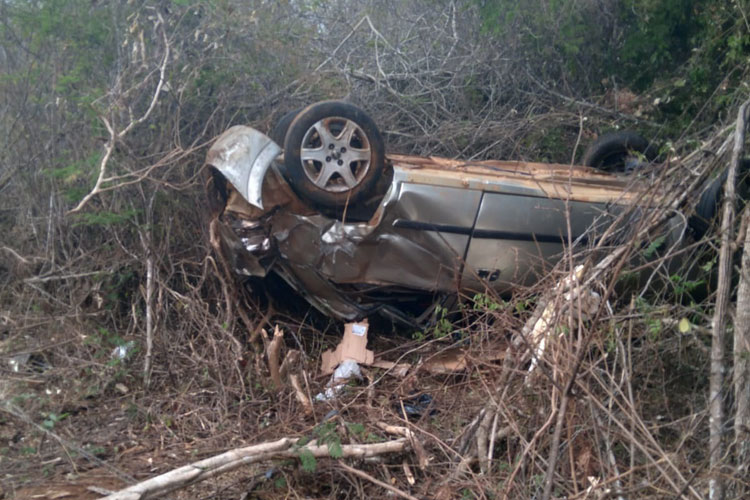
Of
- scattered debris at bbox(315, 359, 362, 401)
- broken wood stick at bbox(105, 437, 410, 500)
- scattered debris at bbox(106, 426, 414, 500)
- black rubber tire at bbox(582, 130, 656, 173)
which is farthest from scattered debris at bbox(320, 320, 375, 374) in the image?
black rubber tire at bbox(582, 130, 656, 173)

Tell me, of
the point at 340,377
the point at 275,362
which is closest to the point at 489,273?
the point at 340,377

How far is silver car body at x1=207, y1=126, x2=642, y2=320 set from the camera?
18.1ft

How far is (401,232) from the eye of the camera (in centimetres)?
555

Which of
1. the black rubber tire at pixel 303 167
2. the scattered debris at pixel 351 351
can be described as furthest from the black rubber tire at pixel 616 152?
the scattered debris at pixel 351 351

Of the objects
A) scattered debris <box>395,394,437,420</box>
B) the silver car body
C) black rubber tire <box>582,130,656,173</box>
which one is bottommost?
scattered debris <box>395,394,437,420</box>

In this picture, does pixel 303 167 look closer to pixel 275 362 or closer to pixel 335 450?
pixel 275 362

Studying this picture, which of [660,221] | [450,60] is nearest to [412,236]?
[660,221]

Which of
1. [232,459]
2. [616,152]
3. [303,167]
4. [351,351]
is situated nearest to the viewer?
[232,459]

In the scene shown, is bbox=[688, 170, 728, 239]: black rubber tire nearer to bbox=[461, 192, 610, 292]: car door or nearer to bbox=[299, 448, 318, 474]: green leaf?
bbox=[461, 192, 610, 292]: car door

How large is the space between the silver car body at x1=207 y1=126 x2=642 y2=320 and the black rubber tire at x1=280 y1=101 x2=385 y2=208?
123 millimetres

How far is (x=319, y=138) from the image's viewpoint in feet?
18.2

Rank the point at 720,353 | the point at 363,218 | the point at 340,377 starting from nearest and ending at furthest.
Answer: the point at 720,353
the point at 340,377
the point at 363,218

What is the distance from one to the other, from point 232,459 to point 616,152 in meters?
5.06

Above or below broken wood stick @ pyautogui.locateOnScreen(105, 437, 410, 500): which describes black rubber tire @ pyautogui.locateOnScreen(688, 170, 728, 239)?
above
